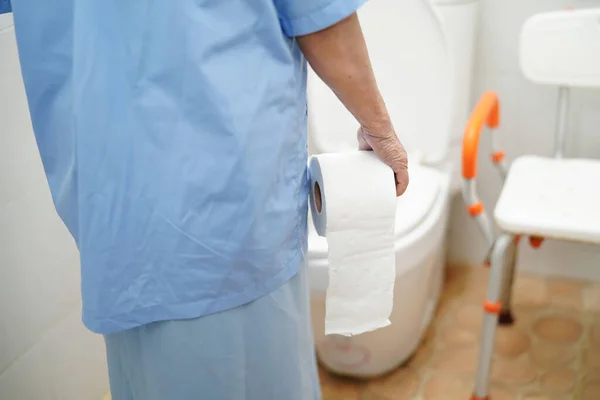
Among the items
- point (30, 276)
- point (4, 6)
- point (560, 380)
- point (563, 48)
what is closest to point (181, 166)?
point (4, 6)

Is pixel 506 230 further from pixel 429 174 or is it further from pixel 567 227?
pixel 429 174

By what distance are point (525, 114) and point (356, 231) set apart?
2.95 ft

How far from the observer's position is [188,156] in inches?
23.9

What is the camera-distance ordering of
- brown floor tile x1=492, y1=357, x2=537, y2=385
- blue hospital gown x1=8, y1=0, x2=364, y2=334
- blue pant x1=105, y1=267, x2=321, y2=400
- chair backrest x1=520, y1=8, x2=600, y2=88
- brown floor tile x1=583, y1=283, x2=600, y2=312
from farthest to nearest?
1. brown floor tile x1=583, y1=283, x2=600, y2=312
2. brown floor tile x1=492, y1=357, x2=537, y2=385
3. chair backrest x1=520, y1=8, x2=600, y2=88
4. blue pant x1=105, y1=267, x2=321, y2=400
5. blue hospital gown x1=8, y1=0, x2=364, y2=334

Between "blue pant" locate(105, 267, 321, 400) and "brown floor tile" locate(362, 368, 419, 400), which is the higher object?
"blue pant" locate(105, 267, 321, 400)

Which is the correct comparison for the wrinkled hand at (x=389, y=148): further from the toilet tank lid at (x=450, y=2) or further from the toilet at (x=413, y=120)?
the toilet tank lid at (x=450, y=2)

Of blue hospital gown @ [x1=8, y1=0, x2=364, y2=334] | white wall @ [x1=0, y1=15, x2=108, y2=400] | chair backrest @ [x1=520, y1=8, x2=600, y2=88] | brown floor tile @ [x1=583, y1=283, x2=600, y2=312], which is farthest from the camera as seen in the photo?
brown floor tile @ [x1=583, y1=283, x2=600, y2=312]

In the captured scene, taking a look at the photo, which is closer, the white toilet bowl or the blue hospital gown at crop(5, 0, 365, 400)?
the blue hospital gown at crop(5, 0, 365, 400)

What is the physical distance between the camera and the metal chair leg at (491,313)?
3.74 feet

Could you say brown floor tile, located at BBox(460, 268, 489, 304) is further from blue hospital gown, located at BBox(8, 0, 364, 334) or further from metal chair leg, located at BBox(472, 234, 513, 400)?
blue hospital gown, located at BBox(8, 0, 364, 334)

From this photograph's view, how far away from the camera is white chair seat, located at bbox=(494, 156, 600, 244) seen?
108 centimetres

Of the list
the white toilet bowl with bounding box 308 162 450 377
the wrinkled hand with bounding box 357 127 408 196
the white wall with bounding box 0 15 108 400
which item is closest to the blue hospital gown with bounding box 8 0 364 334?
the wrinkled hand with bounding box 357 127 408 196

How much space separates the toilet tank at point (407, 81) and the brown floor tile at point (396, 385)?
48 centimetres

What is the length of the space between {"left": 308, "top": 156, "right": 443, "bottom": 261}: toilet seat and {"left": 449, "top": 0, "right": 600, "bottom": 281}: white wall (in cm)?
30
